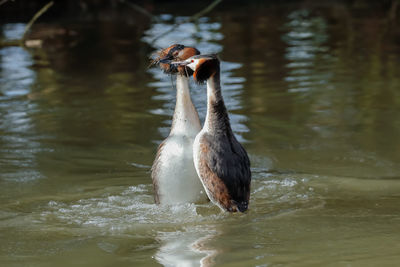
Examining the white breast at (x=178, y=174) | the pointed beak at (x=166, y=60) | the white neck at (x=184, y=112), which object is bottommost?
the white breast at (x=178, y=174)

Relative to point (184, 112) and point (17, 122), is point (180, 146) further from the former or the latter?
point (17, 122)

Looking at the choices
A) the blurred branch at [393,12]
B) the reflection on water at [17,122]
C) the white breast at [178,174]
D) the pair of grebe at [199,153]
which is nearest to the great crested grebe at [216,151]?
the pair of grebe at [199,153]

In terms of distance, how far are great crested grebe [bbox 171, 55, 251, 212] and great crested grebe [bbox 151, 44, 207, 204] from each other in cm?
26

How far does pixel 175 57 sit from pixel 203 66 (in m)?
0.51

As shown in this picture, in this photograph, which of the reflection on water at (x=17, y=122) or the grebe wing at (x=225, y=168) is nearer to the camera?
the grebe wing at (x=225, y=168)

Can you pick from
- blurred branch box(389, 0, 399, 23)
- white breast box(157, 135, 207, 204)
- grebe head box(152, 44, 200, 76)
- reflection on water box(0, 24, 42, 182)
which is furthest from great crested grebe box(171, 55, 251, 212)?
blurred branch box(389, 0, 399, 23)

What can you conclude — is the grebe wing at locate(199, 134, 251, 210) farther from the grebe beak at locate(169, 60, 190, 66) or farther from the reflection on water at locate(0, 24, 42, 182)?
the reflection on water at locate(0, 24, 42, 182)

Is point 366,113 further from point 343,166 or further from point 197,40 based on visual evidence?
point 197,40

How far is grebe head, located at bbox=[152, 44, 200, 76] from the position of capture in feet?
19.2

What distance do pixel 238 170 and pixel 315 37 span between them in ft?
40.0

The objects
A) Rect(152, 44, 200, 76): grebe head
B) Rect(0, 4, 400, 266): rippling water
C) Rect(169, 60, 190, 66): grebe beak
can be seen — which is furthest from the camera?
Rect(152, 44, 200, 76): grebe head

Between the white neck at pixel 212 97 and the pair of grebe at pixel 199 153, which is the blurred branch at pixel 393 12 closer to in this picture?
the pair of grebe at pixel 199 153

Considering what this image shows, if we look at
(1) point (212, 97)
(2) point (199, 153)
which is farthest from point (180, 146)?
(1) point (212, 97)

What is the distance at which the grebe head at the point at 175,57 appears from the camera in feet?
19.2
